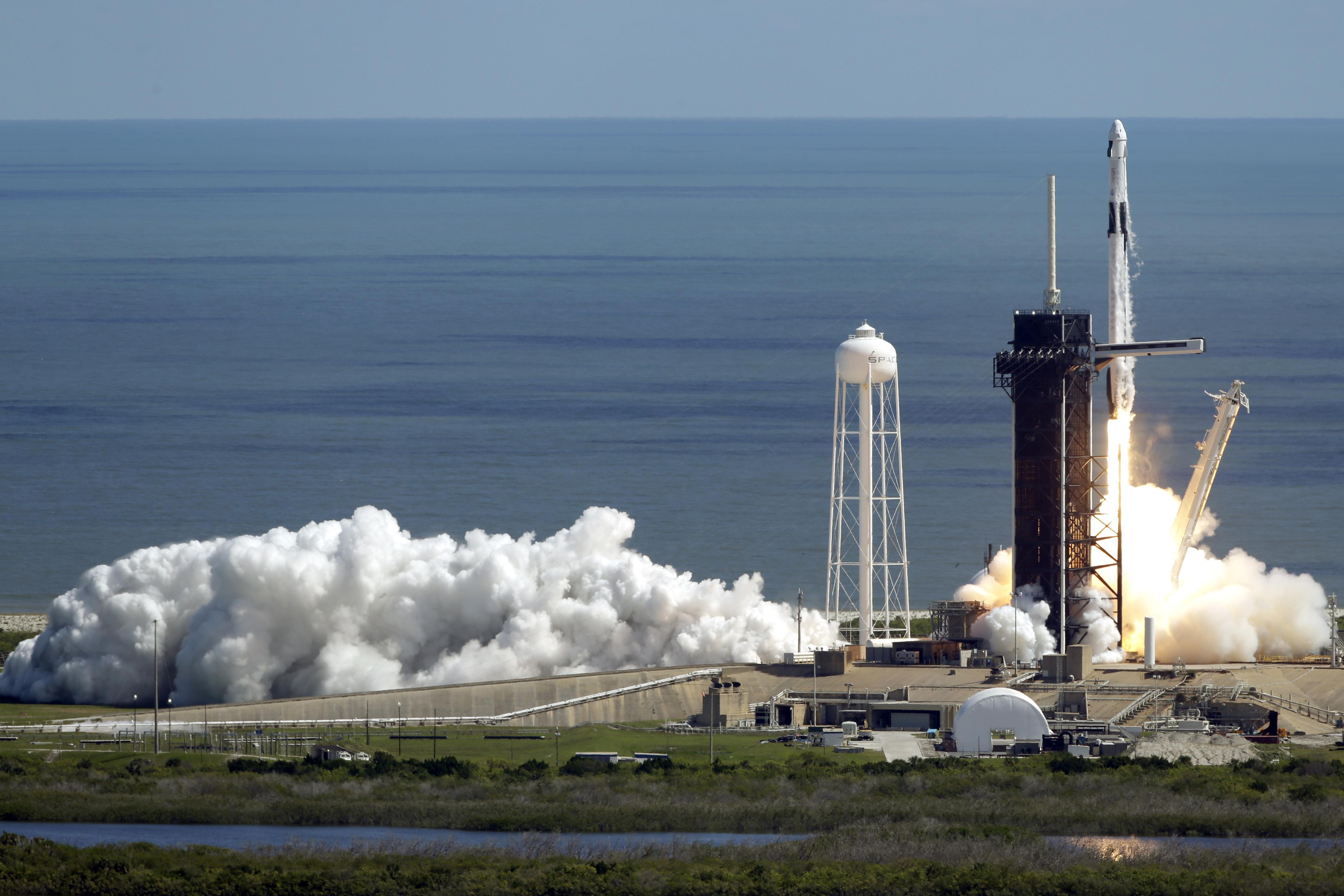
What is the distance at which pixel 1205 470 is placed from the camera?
80.2 metres

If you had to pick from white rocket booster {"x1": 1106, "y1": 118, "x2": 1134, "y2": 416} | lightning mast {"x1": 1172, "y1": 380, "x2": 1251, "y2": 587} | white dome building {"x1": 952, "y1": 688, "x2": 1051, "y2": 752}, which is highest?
white rocket booster {"x1": 1106, "y1": 118, "x2": 1134, "y2": 416}

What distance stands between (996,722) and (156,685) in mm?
25458

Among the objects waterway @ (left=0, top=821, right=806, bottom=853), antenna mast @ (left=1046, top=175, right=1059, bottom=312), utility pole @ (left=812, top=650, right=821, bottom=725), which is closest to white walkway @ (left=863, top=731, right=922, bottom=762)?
utility pole @ (left=812, top=650, right=821, bottom=725)

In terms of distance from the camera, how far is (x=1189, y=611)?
80438 millimetres

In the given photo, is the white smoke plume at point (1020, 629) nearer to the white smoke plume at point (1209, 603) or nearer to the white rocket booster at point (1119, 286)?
the white smoke plume at point (1209, 603)

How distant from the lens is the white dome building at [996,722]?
6719 cm

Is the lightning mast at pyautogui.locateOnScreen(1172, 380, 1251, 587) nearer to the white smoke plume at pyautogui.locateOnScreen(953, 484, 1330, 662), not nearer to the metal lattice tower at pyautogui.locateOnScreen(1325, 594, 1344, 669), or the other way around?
the white smoke plume at pyautogui.locateOnScreen(953, 484, 1330, 662)

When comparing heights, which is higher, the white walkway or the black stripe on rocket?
the black stripe on rocket

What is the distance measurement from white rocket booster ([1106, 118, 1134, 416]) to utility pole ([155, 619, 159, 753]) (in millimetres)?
33332

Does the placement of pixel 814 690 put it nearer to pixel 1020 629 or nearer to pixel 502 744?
pixel 1020 629

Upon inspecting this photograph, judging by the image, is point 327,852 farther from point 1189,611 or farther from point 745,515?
point 745,515

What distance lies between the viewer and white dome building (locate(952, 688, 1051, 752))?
2645 inches

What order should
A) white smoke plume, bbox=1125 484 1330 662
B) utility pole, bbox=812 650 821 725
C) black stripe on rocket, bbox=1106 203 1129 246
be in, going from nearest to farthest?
utility pole, bbox=812 650 821 725 → white smoke plume, bbox=1125 484 1330 662 → black stripe on rocket, bbox=1106 203 1129 246

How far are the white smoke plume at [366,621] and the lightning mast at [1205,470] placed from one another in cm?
1264
